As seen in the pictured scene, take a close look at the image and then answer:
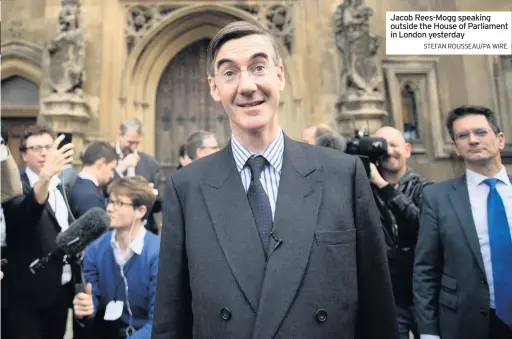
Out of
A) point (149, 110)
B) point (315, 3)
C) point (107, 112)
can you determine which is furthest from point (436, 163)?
point (107, 112)

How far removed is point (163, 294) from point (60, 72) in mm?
5015

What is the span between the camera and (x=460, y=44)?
199 centimetres

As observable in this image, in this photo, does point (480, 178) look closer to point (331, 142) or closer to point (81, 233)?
point (331, 142)

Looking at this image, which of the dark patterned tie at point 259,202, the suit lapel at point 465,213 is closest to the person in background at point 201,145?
the suit lapel at point 465,213

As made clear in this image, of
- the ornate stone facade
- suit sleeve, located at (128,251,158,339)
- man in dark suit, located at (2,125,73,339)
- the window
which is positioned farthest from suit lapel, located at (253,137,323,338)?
the window

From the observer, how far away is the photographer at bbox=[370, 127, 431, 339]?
2121mm

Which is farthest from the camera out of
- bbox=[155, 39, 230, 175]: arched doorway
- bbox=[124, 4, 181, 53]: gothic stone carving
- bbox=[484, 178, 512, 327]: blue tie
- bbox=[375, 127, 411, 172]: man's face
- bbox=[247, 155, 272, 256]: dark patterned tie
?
bbox=[155, 39, 230, 175]: arched doorway

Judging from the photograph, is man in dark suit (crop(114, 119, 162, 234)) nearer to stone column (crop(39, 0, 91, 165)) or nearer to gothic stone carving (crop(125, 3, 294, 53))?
stone column (crop(39, 0, 91, 165))

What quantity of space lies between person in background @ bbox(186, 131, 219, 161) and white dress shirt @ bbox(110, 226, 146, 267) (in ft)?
2.96

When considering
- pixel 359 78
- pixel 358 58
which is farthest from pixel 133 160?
pixel 358 58

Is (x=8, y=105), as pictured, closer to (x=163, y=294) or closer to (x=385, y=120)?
(x=385, y=120)

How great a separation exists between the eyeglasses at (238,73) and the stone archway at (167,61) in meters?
4.54

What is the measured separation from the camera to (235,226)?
1.00 m

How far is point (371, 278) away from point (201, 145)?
2.09 m
